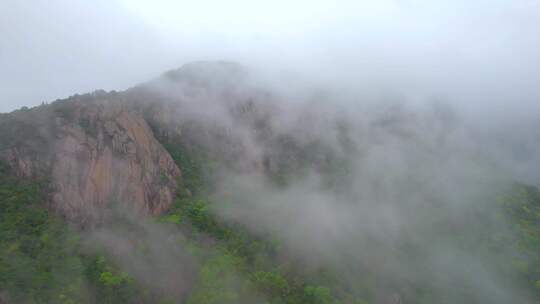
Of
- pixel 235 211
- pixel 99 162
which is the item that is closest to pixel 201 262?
pixel 235 211

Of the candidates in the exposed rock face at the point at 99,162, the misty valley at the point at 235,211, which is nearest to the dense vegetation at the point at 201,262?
the misty valley at the point at 235,211

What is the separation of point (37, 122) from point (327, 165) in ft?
115

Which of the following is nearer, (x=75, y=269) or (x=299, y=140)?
(x=75, y=269)

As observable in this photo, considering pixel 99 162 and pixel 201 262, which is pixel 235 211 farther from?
pixel 99 162

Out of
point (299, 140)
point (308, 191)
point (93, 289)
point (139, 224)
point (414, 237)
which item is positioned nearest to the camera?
point (93, 289)

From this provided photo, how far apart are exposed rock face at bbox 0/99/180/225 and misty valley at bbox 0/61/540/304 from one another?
132mm

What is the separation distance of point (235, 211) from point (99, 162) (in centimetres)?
1427

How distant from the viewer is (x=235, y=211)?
3825 cm

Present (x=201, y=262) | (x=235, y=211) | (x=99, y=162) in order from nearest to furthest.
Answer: (x=201, y=262), (x=99, y=162), (x=235, y=211)

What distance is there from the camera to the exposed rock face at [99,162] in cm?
3278

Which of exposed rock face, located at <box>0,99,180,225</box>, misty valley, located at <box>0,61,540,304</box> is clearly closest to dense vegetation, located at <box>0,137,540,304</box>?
misty valley, located at <box>0,61,540,304</box>

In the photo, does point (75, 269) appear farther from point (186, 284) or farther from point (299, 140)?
point (299, 140)

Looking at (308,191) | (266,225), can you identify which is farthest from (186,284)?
(308,191)

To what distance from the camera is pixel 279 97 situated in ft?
215
